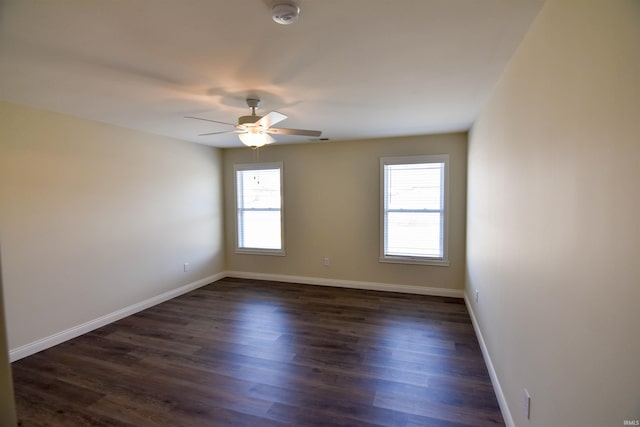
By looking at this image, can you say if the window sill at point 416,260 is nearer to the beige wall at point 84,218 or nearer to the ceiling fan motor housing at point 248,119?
the ceiling fan motor housing at point 248,119

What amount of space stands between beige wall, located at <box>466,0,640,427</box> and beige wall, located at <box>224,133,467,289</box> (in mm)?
2386

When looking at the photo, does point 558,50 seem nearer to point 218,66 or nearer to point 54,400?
point 218,66

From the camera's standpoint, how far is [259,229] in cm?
552

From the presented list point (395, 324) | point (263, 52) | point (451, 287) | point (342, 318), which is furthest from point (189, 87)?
point (451, 287)

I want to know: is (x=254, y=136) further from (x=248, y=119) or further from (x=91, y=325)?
(x=91, y=325)

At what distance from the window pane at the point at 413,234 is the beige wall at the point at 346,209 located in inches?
7.4

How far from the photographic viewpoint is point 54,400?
2.30 meters

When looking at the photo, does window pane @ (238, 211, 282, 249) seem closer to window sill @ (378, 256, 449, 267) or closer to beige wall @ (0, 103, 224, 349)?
beige wall @ (0, 103, 224, 349)

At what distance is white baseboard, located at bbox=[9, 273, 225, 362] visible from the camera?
2902 millimetres

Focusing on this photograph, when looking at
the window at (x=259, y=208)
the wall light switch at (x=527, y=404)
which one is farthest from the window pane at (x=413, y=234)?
the wall light switch at (x=527, y=404)

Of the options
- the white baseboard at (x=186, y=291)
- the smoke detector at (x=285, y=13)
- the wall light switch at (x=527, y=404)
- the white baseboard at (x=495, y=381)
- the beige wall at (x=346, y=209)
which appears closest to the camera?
the smoke detector at (x=285, y=13)

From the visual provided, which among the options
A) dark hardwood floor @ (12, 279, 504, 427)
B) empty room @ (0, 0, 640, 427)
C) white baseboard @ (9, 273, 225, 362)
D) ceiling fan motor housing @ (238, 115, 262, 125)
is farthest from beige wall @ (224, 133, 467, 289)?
ceiling fan motor housing @ (238, 115, 262, 125)

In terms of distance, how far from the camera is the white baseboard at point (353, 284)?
4.50 m

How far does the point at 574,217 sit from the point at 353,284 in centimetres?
399
